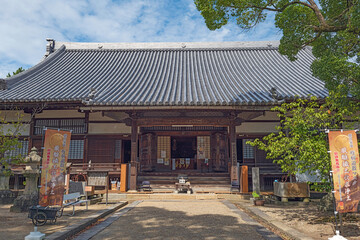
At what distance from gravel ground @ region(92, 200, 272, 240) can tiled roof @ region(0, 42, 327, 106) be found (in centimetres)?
438

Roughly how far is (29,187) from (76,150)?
4.88 m

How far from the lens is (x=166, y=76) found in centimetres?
1512

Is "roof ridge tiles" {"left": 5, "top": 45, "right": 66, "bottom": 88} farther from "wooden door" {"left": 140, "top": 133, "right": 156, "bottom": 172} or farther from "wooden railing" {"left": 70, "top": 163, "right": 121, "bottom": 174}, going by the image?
"wooden door" {"left": 140, "top": 133, "right": 156, "bottom": 172}

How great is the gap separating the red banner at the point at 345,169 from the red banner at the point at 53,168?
18.9ft

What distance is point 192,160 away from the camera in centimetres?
1678

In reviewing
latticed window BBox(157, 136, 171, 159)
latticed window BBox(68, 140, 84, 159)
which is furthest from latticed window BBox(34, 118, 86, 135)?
latticed window BBox(157, 136, 171, 159)

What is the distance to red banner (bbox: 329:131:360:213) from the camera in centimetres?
489

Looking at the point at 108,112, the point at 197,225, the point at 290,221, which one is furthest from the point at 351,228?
the point at 108,112

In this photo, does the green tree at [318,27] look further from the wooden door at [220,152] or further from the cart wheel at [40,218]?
the wooden door at [220,152]

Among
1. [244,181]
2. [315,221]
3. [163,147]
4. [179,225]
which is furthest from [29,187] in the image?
[163,147]

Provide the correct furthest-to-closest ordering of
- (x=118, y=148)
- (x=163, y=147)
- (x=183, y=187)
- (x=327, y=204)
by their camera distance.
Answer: (x=163, y=147)
(x=118, y=148)
(x=183, y=187)
(x=327, y=204)

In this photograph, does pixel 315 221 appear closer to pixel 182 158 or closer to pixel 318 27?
pixel 318 27

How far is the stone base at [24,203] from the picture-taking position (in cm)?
772

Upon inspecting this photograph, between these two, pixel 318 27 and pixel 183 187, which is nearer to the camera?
pixel 318 27
